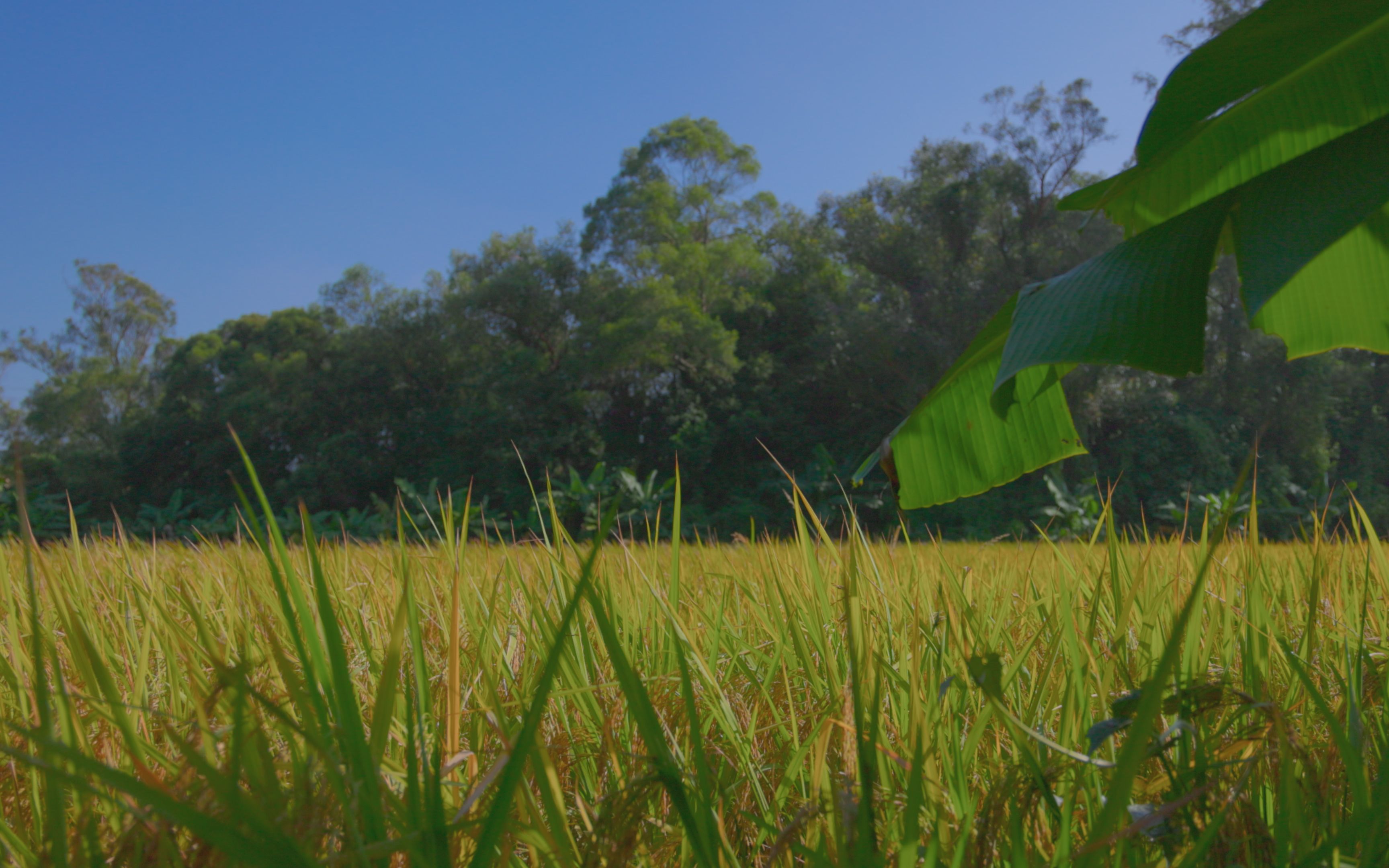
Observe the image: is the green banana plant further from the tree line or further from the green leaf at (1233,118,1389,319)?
the tree line

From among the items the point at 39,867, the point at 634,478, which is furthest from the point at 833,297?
the point at 39,867

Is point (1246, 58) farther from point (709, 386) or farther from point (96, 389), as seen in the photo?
point (96, 389)

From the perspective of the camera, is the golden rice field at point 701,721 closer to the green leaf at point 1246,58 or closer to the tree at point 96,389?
the green leaf at point 1246,58

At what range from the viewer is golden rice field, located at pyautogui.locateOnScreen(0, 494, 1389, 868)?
49 cm

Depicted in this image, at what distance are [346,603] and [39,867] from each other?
858 millimetres

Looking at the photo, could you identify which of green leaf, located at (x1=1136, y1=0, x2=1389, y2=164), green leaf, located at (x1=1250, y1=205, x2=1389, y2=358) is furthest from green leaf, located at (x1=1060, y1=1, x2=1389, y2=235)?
green leaf, located at (x1=1250, y1=205, x2=1389, y2=358)

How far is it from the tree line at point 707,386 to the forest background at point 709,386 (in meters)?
0.06

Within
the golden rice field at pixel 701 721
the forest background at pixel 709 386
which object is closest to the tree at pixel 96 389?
the forest background at pixel 709 386

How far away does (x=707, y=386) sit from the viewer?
1831cm

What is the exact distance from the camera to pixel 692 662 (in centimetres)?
105

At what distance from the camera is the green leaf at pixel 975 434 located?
1.28 meters

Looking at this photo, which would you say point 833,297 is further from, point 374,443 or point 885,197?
point 374,443

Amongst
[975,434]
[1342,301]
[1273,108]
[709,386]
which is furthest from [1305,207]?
[709,386]

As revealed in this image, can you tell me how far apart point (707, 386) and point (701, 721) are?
57.1 feet
